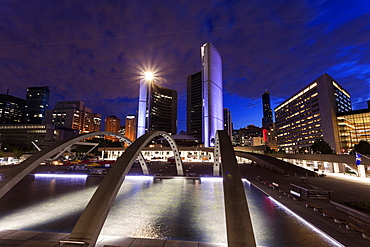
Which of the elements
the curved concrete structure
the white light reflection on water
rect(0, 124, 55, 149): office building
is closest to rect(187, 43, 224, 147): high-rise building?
the white light reflection on water

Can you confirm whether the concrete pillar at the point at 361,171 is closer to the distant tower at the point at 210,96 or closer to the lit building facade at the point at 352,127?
the lit building facade at the point at 352,127

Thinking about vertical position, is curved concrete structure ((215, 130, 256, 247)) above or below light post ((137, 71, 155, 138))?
below

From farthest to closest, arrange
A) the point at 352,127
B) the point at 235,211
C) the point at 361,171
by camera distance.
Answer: the point at 352,127 < the point at 361,171 < the point at 235,211

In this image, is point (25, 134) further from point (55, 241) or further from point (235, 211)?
point (235, 211)

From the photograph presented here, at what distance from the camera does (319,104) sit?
295 feet

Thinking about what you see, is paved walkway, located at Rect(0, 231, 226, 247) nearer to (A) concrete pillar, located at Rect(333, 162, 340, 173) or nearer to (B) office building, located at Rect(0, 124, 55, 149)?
(A) concrete pillar, located at Rect(333, 162, 340, 173)

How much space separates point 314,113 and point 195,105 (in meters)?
94.5

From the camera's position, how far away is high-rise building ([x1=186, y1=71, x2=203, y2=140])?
164 m

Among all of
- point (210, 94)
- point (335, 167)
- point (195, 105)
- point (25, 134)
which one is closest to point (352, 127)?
point (335, 167)

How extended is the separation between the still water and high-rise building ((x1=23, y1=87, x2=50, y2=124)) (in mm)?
233413

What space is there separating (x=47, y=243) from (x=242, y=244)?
317 inches

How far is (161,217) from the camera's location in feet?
38.9

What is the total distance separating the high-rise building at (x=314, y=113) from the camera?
83625mm

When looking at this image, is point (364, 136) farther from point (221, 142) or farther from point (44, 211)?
point (44, 211)
